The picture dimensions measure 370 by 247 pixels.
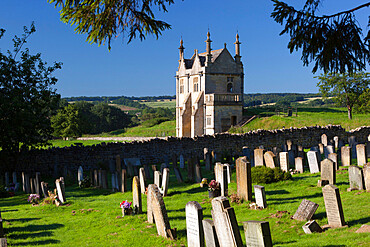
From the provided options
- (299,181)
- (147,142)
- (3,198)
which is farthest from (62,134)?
(299,181)

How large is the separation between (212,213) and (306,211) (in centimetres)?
317

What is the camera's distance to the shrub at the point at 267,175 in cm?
1352

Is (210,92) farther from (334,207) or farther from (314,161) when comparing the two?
(334,207)

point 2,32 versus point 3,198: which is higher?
point 2,32

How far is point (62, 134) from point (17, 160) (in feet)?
175

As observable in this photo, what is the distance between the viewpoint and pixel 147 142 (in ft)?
84.8

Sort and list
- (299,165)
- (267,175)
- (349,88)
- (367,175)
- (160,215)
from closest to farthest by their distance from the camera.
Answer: (160,215) < (367,175) < (267,175) < (299,165) < (349,88)

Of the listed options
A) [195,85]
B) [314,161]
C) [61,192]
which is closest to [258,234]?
[61,192]

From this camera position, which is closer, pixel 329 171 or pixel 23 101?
pixel 329 171

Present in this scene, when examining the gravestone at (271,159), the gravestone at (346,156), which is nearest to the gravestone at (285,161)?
the gravestone at (271,159)

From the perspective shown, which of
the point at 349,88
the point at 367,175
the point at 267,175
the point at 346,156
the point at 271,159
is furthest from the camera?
the point at 349,88

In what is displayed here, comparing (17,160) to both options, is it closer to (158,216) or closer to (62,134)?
(158,216)

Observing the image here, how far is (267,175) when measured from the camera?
1357 cm

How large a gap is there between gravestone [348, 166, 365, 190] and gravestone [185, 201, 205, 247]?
599 cm
